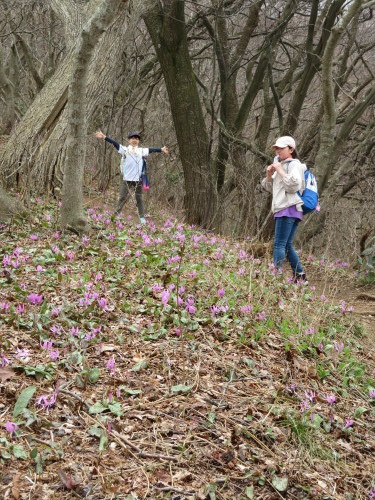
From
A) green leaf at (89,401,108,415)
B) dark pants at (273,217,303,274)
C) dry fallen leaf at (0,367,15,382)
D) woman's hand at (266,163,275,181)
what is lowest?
green leaf at (89,401,108,415)

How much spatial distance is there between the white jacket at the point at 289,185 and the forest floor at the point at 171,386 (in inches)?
35.0

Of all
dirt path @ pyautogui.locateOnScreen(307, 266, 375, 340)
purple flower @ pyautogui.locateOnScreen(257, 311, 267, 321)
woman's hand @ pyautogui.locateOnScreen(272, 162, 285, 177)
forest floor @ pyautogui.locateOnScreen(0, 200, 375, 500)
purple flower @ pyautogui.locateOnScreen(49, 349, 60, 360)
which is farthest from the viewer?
dirt path @ pyautogui.locateOnScreen(307, 266, 375, 340)

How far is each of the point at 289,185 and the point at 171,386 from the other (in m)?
3.31

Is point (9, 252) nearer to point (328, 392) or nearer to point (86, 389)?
point (86, 389)

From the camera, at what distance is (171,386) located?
11.0ft

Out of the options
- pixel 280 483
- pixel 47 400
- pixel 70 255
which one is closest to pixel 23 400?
pixel 47 400

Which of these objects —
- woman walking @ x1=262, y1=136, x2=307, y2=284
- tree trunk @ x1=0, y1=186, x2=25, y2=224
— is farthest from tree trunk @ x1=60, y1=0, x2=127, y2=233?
woman walking @ x1=262, y1=136, x2=307, y2=284

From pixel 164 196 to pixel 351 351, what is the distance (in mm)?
8260

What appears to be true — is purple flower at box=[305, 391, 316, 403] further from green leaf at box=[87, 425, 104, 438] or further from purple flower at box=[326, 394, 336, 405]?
green leaf at box=[87, 425, 104, 438]

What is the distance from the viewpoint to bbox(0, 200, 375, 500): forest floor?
263 cm

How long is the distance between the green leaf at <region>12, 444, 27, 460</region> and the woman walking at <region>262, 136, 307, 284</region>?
3951mm

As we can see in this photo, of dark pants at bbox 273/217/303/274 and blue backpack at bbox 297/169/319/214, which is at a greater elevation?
blue backpack at bbox 297/169/319/214

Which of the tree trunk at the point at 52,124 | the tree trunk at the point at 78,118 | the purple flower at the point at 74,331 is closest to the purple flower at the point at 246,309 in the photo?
the purple flower at the point at 74,331

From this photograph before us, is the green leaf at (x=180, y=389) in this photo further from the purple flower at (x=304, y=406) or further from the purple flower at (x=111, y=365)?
the purple flower at (x=304, y=406)
